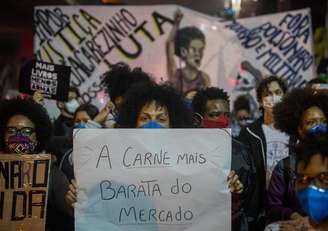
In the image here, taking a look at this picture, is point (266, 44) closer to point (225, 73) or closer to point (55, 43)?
point (225, 73)

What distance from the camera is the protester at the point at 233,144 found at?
3.24m

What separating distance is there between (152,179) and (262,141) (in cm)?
158

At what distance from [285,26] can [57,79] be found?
3.82 meters

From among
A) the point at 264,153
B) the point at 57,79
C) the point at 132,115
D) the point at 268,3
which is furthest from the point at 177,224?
the point at 268,3

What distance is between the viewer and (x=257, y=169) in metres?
3.77

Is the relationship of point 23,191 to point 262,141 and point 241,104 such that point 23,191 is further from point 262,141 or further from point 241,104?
point 241,104

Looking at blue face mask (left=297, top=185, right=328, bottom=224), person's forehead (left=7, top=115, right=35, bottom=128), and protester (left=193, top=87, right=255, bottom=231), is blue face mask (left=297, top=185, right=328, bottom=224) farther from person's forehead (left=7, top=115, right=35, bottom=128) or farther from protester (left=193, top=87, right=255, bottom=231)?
person's forehead (left=7, top=115, right=35, bottom=128)

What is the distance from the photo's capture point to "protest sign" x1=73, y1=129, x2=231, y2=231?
116 inches

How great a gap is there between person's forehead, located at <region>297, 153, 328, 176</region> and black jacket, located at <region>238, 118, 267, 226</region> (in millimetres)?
863

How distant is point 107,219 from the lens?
293cm

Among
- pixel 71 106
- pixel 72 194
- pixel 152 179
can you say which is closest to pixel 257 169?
pixel 152 179

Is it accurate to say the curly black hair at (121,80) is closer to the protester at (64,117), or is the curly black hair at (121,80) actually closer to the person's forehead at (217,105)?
the person's forehead at (217,105)

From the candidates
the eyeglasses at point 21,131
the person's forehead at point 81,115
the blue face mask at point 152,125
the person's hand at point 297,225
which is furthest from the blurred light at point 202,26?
the person's hand at point 297,225

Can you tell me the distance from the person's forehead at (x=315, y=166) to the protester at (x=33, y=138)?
1313 millimetres
